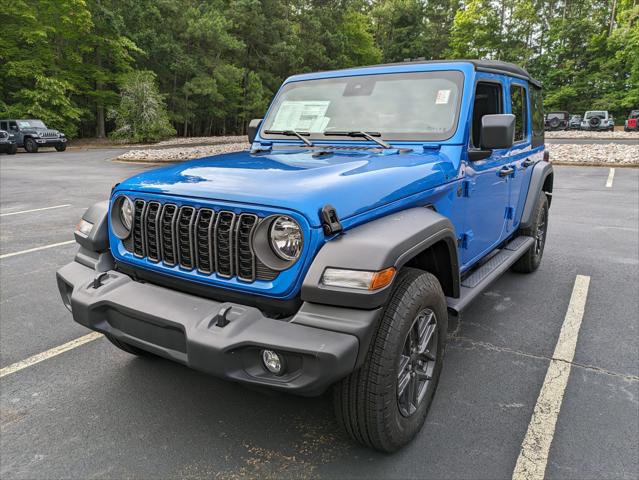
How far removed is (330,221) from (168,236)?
904 millimetres

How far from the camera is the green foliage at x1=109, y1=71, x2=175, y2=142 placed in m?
31.8

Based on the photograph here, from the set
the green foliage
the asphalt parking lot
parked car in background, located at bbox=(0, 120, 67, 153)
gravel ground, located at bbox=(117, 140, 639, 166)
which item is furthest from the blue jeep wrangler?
the green foliage

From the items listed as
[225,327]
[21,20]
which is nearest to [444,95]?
[225,327]

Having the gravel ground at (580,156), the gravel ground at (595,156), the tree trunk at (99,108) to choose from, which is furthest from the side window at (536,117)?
the tree trunk at (99,108)

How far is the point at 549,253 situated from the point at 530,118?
2.08 meters

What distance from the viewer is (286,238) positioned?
2150 millimetres

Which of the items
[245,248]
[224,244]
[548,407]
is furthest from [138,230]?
[548,407]

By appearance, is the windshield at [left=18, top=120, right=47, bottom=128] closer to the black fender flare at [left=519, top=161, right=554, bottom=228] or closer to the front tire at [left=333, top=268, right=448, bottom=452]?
the black fender flare at [left=519, top=161, right=554, bottom=228]

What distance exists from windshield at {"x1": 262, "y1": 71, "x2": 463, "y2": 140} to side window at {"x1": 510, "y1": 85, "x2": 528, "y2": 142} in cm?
114

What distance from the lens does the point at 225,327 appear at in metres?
2.02

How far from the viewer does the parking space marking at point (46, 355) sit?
3.27 m

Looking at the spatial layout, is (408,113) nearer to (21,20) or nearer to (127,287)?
(127,287)

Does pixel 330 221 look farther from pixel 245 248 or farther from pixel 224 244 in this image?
pixel 224 244

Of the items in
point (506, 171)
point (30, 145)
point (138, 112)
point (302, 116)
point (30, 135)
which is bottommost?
point (30, 145)
